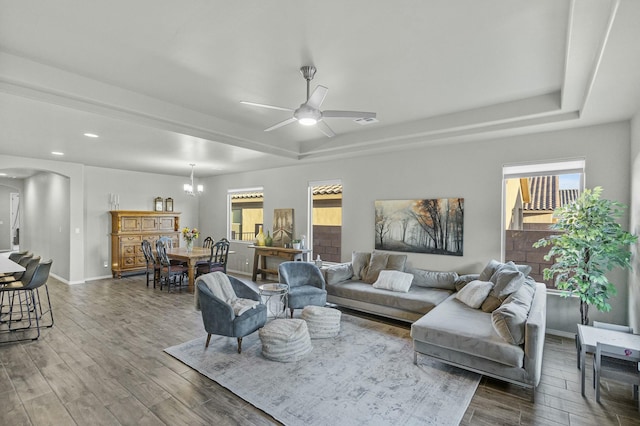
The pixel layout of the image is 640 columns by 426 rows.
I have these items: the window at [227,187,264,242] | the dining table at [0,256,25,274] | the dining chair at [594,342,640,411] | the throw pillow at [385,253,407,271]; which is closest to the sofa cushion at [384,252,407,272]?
the throw pillow at [385,253,407,271]

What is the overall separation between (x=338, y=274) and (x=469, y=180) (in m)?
2.55

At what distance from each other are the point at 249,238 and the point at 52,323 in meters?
4.52

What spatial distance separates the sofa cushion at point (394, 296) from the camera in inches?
165

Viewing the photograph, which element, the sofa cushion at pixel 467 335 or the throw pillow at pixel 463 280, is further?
the throw pillow at pixel 463 280

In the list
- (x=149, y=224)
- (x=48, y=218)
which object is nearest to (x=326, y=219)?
(x=149, y=224)

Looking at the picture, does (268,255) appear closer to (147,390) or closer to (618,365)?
(147,390)

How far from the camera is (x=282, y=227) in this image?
728cm

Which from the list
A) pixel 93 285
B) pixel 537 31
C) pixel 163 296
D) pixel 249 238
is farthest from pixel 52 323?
pixel 537 31

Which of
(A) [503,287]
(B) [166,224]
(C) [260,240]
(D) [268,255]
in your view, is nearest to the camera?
(A) [503,287]

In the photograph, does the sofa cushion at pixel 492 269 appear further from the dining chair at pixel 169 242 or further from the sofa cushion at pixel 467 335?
the dining chair at pixel 169 242

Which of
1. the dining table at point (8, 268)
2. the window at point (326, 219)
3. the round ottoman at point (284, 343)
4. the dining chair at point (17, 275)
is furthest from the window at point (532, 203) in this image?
the dining chair at point (17, 275)

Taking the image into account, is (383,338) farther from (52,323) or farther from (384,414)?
Result: (52,323)

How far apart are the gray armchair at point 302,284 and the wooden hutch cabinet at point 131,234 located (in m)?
4.86

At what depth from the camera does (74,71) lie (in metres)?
3.13
